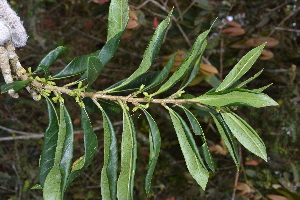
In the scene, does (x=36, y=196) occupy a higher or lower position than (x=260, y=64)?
lower

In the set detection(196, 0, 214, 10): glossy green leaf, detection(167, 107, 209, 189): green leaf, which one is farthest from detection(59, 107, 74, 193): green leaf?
detection(196, 0, 214, 10): glossy green leaf

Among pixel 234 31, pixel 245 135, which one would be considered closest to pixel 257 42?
pixel 234 31

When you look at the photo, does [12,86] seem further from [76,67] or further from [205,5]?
[205,5]

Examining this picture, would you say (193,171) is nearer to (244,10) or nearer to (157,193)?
(157,193)

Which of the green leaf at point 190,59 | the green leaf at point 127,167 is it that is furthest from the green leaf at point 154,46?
the green leaf at point 127,167

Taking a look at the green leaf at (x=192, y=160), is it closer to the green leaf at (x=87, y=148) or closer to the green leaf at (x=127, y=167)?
the green leaf at (x=127, y=167)

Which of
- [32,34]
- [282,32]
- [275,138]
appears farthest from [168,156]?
[32,34]

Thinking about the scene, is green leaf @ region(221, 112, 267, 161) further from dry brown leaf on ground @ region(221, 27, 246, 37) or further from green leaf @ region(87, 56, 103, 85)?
dry brown leaf on ground @ region(221, 27, 246, 37)
